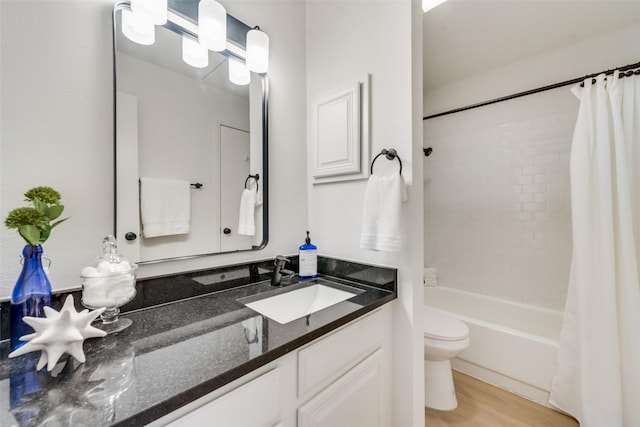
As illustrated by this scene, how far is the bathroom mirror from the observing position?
934mm

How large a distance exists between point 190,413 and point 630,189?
2.18 m

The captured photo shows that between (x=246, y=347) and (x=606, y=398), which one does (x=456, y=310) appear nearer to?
(x=606, y=398)

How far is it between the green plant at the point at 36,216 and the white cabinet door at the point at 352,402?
852 mm

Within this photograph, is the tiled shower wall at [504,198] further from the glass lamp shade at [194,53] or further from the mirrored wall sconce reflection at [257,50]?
the glass lamp shade at [194,53]

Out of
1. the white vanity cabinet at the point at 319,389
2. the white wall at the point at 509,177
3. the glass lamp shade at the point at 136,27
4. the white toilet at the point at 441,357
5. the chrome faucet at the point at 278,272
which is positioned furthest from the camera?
the white wall at the point at 509,177

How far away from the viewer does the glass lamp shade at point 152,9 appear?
918 mm

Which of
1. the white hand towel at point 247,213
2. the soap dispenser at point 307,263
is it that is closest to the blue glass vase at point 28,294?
the white hand towel at point 247,213

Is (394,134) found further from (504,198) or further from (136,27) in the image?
(504,198)

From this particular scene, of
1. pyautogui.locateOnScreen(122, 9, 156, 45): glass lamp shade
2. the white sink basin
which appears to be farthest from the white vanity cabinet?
pyautogui.locateOnScreen(122, 9, 156, 45): glass lamp shade

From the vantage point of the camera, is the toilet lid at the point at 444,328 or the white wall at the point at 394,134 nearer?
the white wall at the point at 394,134

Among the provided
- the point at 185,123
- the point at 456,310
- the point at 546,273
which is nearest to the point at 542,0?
the point at 546,273

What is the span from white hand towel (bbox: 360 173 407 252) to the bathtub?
1.16 metres

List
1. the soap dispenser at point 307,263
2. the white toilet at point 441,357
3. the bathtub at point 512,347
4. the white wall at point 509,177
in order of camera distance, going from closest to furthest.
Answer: the soap dispenser at point 307,263 < the white toilet at point 441,357 < the bathtub at point 512,347 < the white wall at point 509,177

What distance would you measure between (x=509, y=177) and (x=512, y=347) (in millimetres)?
1326
